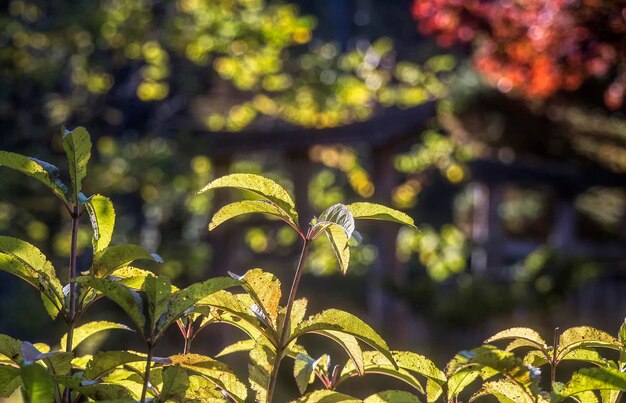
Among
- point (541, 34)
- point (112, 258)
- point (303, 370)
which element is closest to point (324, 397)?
point (303, 370)

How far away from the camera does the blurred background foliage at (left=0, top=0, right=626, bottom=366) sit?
8.36 metres

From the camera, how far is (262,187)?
0.92 m

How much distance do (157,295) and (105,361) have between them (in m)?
0.12

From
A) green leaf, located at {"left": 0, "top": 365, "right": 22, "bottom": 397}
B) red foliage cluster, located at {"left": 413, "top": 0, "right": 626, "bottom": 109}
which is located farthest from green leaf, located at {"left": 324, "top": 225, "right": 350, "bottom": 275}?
red foliage cluster, located at {"left": 413, "top": 0, "right": 626, "bottom": 109}

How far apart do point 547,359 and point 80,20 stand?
32.7 feet

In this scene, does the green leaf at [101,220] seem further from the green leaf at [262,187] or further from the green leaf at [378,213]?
the green leaf at [378,213]

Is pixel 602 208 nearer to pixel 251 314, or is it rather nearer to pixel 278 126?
pixel 278 126

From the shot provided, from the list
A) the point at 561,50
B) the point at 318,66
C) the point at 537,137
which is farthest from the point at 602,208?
the point at 561,50

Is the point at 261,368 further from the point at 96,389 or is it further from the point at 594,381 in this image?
the point at 594,381

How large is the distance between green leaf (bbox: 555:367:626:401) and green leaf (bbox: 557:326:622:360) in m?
0.08

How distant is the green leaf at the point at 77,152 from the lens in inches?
36.1

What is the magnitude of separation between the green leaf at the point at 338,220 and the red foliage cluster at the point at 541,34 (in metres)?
4.74

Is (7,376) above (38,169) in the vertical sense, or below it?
below

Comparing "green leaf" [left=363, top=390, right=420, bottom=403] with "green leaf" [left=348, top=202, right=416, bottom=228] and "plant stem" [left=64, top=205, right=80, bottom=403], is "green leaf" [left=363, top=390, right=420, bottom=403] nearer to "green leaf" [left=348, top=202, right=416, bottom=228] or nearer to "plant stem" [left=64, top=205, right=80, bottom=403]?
"green leaf" [left=348, top=202, right=416, bottom=228]
